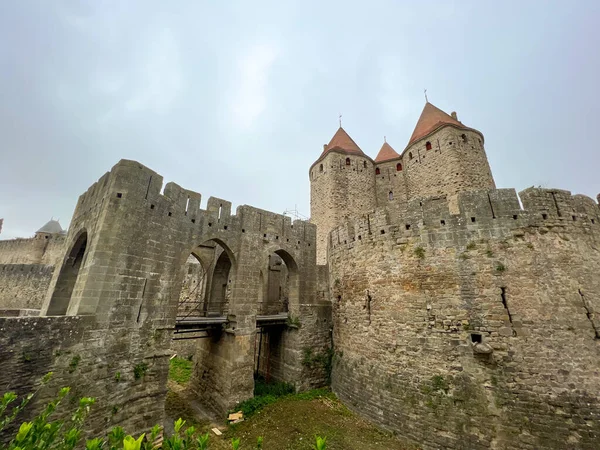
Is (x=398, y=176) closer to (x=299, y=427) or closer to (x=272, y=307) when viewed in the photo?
(x=272, y=307)

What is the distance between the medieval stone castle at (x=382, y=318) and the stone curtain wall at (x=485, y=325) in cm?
3

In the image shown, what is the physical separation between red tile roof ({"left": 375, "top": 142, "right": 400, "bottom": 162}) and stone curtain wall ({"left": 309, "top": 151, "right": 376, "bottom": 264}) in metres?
2.23

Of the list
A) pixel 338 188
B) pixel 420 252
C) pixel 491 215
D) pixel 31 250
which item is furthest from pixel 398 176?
pixel 31 250

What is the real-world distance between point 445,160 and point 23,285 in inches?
1183

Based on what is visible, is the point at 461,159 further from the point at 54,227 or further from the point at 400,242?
the point at 54,227

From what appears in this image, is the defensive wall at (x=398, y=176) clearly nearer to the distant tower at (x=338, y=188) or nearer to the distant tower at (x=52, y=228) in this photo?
the distant tower at (x=338, y=188)

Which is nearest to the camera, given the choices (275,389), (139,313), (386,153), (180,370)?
(139,313)

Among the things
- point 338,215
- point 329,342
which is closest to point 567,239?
point 329,342

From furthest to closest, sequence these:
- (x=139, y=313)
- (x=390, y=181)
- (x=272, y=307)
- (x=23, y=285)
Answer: (x=390, y=181), (x=23, y=285), (x=272, y=307), (x=139, y=313)

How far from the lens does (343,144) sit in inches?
887

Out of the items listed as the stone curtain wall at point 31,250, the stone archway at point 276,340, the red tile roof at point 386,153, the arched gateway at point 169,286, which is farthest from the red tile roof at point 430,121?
the stone curtain wall at point 31,250

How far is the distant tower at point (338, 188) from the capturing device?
63.1 ft

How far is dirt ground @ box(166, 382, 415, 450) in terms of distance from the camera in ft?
24.2

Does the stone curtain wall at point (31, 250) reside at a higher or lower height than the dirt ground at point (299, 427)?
higher
